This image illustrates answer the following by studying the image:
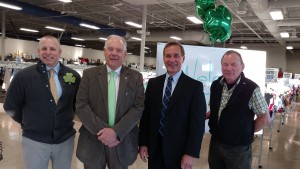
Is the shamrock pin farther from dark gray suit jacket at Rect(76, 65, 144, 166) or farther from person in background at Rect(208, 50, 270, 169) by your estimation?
person in background at Rect(208, 50, 270, 169)

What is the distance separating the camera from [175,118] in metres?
1.83

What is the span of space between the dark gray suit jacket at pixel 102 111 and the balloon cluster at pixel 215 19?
1510mm

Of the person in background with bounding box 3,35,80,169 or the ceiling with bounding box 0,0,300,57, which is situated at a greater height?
the ceiling with bounding box 0,0,300,57

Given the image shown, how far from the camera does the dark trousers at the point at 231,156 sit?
2.05 m

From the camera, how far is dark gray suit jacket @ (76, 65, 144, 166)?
69.0 inches

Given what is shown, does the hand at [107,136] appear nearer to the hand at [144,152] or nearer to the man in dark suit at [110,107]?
the man in dark suit at [110,107]

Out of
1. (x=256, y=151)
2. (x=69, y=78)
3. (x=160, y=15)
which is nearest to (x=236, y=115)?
(x=69, y=78)

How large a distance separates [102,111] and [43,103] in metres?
0.49

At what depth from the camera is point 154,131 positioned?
1885mm

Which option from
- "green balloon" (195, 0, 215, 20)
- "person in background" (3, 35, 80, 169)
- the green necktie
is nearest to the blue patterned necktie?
the green necktie

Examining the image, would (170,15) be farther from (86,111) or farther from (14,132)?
(86,111)

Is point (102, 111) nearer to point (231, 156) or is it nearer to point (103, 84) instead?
point (103, 84)

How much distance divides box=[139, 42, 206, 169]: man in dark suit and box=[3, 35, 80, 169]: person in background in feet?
2.23

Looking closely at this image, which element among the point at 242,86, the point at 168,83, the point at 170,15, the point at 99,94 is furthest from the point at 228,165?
the point at 170,15
